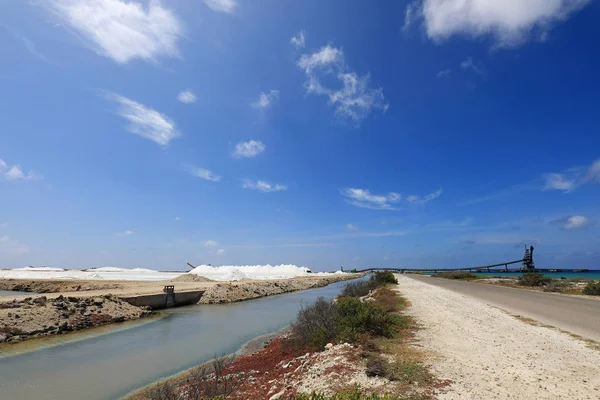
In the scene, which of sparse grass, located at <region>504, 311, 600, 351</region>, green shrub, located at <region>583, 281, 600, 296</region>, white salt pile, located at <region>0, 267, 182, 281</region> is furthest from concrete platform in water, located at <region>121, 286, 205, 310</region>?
white salt pile, located at <region>0, 267, 182, 281</region>

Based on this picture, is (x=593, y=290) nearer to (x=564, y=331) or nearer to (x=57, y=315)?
(x=564, y=331)

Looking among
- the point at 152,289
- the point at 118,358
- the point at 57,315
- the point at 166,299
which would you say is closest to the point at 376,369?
the point at 118,358

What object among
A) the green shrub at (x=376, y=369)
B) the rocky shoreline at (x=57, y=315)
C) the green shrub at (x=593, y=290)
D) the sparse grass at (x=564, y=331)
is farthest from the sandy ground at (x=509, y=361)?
the rocky shoreline at (x=57, y=315)

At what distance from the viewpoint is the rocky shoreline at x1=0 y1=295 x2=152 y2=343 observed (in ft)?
58.8

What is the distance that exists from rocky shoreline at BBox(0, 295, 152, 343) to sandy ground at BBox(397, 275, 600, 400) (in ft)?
71.6

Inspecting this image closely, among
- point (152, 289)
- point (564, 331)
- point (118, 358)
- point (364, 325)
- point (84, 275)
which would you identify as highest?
point (84, 275)

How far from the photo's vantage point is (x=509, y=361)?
24.4 ft

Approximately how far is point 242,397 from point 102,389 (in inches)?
267

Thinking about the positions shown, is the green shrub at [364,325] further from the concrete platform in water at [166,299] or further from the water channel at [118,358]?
the concrete platform in water at [166,299]

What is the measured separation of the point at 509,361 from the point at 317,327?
20.7ft

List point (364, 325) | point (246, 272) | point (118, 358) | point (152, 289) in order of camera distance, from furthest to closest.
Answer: point (246, 272) < point (152, 289) < point (118, 358) < point (364, 325)

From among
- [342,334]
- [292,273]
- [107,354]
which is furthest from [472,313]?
[292,273]

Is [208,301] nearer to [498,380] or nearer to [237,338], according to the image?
[237,338]

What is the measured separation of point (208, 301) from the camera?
121 feet
